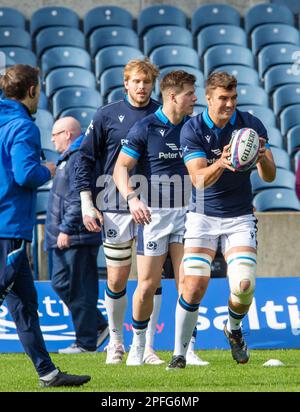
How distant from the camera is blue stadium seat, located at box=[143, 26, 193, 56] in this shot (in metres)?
16.8

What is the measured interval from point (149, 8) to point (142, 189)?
342 inches

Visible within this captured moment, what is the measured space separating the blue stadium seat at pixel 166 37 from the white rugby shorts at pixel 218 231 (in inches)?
336

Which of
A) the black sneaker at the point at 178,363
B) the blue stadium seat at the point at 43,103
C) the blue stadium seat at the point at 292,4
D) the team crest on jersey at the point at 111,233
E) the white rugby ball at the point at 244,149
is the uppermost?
the blue stadium seat at the point at 292,4

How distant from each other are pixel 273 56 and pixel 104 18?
8.66 ft

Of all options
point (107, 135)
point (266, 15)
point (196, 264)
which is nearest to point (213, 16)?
point (266, 15)

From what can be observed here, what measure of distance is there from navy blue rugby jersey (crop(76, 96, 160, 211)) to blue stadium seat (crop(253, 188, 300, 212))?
470 cm

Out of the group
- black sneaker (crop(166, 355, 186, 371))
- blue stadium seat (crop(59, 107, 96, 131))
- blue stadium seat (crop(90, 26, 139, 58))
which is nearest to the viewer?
black sneaker (crop(166, 355, 186, 371))

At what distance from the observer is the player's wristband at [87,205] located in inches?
355

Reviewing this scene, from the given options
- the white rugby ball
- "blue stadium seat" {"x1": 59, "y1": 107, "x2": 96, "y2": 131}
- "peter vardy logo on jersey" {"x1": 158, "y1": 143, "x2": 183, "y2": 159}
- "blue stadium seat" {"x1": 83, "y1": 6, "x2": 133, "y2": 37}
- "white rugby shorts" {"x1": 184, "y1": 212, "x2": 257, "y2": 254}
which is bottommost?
"white rugby shorts" {"x1": 184, "y1": 212, "x2": 257, "y2": 254}

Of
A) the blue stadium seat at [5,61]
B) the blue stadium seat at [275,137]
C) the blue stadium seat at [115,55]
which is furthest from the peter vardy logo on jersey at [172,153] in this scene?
the blue stadium seat at [115,55]

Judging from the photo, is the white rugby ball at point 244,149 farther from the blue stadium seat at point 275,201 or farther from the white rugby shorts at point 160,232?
the blue stadium seat at point 275,201

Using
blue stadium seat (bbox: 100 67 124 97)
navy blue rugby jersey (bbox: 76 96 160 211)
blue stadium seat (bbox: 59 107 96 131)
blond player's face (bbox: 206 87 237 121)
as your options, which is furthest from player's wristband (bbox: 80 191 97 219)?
blue stadium seat (bbox: 100 67 124 97)

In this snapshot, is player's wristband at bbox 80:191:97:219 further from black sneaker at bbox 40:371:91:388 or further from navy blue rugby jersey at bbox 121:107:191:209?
black sneaker at bbox 40:371:91:388

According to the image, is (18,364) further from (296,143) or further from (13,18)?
(13,18)
